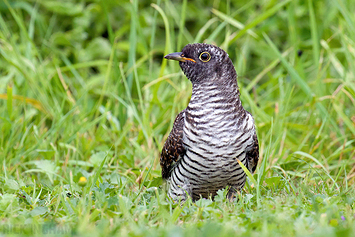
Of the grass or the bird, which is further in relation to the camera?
the bird

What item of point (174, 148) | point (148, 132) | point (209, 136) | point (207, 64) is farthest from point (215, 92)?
point (148, 132)

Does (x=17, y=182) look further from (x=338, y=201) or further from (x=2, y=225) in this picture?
(x=338, y=201)

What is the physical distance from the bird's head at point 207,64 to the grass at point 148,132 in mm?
549

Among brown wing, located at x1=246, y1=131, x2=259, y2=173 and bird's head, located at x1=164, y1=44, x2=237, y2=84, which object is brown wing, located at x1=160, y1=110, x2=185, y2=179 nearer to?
bird's head, located at x1=164, y1=44, x2=237, y2=84

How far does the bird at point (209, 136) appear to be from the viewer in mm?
2869

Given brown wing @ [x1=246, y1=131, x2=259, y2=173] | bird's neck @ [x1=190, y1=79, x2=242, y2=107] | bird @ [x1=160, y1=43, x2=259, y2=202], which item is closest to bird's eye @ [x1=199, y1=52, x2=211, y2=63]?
bird @ [x1=160, y1=43, x2=259, y2=202]

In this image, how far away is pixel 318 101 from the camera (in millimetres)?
4105

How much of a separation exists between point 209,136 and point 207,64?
0.54 m

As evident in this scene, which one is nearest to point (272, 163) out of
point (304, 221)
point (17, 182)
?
point (304, 221)

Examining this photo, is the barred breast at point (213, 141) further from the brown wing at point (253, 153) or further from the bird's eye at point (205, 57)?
the bird's eye at point (205, 57)

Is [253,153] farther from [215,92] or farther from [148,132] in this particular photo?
[148,132]

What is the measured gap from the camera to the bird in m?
2.87

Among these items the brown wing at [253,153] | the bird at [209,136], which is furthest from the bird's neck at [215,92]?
the brown wing at [253,153]

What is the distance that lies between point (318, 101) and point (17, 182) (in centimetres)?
271
